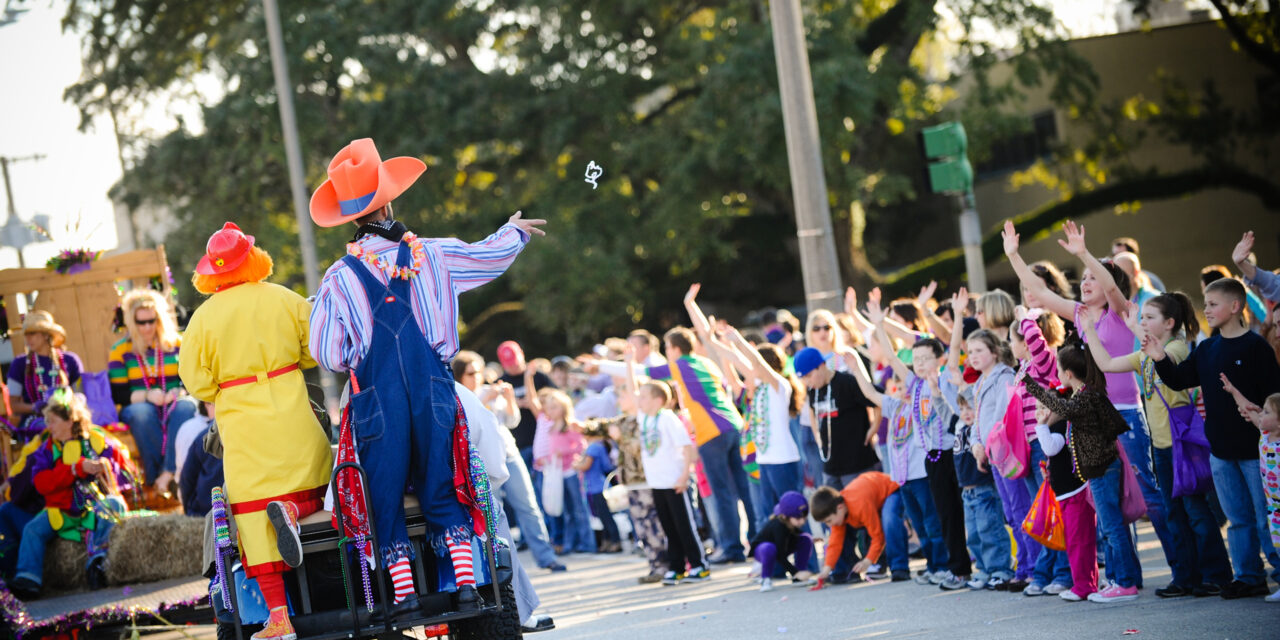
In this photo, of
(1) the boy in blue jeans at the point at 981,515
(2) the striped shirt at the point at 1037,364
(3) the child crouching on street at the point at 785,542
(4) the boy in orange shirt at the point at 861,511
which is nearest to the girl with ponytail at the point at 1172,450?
(2) the striped shirt at the point at 1037,364

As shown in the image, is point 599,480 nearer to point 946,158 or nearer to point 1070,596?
point 946,158

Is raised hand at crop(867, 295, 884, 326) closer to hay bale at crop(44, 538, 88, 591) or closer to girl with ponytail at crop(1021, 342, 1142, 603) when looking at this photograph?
girl with ponytail at crop(1021, 342, 1142, 603)

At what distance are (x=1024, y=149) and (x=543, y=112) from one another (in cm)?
1446

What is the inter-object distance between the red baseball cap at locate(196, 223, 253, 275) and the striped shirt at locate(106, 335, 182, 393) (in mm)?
5315

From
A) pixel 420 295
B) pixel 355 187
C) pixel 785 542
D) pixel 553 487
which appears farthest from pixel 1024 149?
pixel 420 295

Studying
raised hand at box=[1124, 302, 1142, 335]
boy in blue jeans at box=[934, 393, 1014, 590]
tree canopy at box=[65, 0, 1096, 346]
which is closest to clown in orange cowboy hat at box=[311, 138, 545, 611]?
boy in blue jeans at box=[934, 393, 1014, 590]

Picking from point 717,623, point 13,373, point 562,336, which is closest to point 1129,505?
point 717,623

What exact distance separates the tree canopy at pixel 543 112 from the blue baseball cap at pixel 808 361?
10.5m

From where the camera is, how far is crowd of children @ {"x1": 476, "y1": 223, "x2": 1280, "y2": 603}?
741cm

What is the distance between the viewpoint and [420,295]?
573 centimetres

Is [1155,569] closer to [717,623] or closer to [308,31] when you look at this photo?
[717,623]

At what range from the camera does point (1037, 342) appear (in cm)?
812

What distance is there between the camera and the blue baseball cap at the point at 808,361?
33.9 ft

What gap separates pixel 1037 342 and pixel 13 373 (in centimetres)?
839
